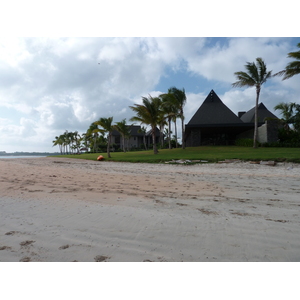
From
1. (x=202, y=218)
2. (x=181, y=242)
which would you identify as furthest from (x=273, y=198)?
(x=181, y=242)

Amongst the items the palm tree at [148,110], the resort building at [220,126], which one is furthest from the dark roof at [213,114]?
the palm tree at [148,110]

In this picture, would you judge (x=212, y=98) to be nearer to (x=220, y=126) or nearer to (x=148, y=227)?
(x=220, y=126)

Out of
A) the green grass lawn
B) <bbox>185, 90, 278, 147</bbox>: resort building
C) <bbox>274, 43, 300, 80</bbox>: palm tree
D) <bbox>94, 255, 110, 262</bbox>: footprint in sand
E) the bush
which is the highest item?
<bbox>274, 43, 300, 80</bbox>: palm tree

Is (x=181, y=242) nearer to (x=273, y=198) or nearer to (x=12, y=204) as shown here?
(x=273, y=198)

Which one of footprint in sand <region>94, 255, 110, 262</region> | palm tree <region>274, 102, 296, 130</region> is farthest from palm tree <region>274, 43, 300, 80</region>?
footprint in sand <region>94, 255, 110, 262</region>

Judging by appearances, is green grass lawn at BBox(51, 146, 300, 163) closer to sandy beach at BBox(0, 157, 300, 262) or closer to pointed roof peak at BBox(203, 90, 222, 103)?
sandy beach at BBox(0, 157, 300, 262)

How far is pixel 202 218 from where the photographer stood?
3.49 m

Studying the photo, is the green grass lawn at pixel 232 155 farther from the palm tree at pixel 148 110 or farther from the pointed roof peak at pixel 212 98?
the pointed roof peak at pixel 212 98

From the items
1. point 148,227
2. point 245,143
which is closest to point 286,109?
point 245,143

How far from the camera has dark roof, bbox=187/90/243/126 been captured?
30656 millimetres

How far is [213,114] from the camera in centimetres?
3183

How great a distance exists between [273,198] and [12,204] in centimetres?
579

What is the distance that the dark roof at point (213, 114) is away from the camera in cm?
3066

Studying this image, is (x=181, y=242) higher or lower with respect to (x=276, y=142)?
lower
